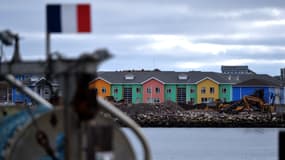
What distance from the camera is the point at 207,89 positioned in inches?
5118

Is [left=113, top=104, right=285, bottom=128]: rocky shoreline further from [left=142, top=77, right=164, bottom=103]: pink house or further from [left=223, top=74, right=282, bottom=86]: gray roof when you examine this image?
[left=223, top=74, right=282, bottom=86]: gray roof

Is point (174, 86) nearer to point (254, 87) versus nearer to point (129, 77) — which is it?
point (129, 77)

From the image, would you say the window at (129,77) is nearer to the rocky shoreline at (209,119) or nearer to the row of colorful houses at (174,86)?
the row of colorful houses at (174,86)

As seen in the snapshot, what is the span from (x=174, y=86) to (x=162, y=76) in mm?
2420

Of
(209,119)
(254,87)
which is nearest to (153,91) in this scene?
(254,87)

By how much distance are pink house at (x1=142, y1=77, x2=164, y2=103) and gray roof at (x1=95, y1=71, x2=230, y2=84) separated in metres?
0.69

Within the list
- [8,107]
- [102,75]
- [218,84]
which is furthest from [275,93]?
[8,107]

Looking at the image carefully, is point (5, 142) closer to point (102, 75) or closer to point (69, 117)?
point (69, 117)

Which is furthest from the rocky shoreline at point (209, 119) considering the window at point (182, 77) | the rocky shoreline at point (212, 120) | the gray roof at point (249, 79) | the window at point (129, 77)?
the window at point (182, 77)

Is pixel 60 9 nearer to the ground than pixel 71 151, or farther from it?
farther from it

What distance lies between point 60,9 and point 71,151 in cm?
129

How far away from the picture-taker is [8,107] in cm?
1326

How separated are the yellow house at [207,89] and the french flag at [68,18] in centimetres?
11963

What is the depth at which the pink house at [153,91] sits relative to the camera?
126688 mm
